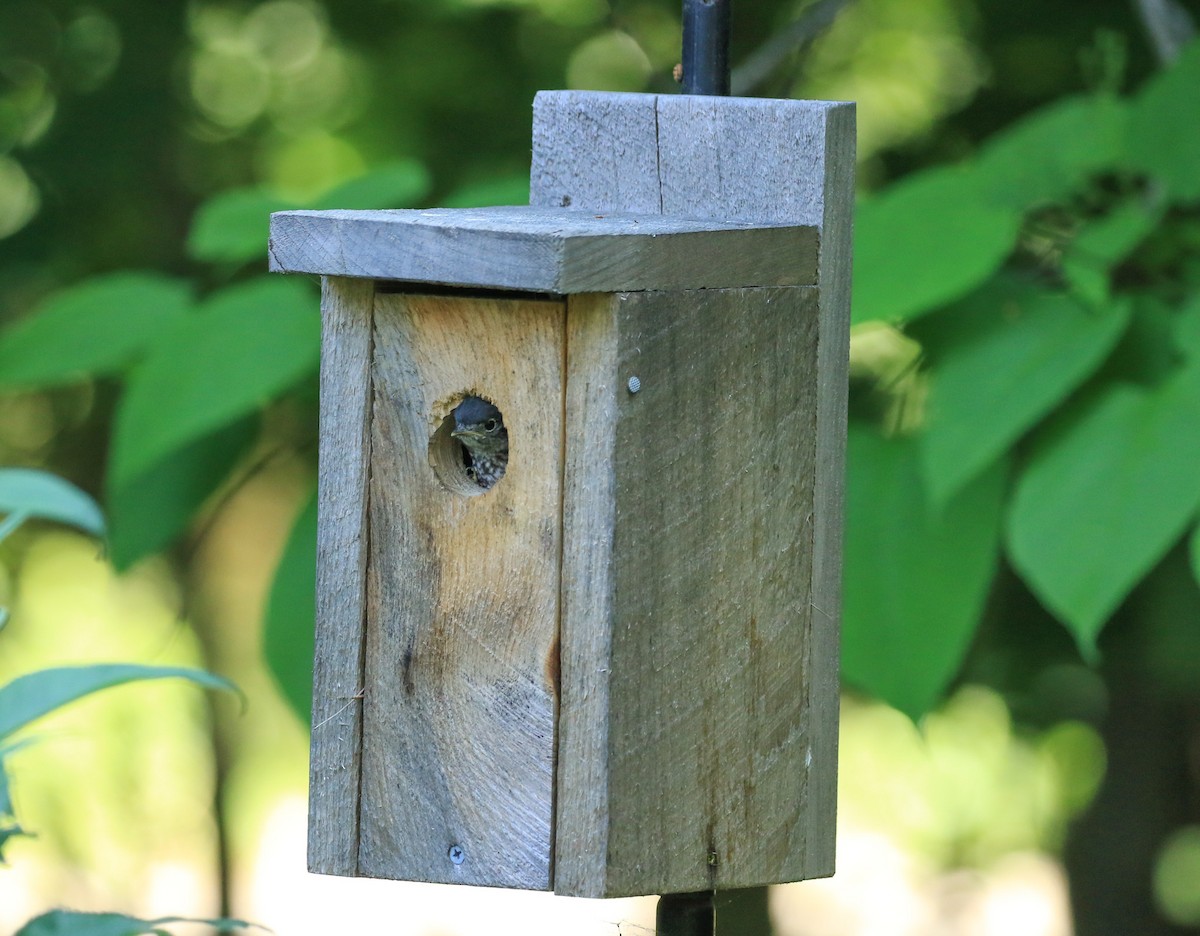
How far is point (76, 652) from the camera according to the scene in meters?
5.45

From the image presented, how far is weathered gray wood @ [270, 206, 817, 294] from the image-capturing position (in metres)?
1.21

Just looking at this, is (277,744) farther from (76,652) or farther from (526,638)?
(526,638)

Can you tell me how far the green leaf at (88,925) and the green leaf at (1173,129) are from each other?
4.84 ft

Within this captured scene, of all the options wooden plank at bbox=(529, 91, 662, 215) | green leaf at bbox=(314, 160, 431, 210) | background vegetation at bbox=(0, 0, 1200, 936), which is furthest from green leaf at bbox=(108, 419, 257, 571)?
wooden plank at bbox=(529, 91, 662, 215)

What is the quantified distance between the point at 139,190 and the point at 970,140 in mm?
1926

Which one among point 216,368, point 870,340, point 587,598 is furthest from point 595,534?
point 870,340

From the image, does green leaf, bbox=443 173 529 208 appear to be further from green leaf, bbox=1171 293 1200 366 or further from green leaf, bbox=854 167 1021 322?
green leaf, bbox=1171 293 1200 366

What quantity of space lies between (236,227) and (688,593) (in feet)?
3.95

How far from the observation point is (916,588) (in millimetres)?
1794

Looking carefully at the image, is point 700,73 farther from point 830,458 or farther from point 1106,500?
point 1106,500

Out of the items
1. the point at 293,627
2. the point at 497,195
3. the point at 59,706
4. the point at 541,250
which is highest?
the point at 497,195

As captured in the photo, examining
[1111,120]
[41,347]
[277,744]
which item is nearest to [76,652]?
[277,744]

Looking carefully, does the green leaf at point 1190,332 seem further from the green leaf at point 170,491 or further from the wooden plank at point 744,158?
the green leaf at point 170,491

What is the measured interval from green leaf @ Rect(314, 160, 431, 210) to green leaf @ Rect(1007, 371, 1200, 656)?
3.15 feet
